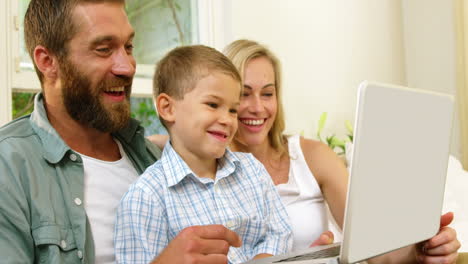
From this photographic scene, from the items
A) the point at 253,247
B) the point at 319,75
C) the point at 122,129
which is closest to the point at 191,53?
the point at 122,129

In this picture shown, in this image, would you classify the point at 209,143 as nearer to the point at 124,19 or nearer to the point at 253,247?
the point at 253,247

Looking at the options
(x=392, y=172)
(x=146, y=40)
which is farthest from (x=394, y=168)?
(x=146, y=40)

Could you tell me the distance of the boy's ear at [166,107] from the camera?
4.52ft

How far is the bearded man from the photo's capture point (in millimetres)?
1148

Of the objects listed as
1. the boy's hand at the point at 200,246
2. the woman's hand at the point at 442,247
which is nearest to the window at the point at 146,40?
the boy's hand at the point at 200,246

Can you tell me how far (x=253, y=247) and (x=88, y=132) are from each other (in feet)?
1.78

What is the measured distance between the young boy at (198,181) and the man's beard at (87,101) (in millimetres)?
123

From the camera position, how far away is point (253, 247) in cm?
137

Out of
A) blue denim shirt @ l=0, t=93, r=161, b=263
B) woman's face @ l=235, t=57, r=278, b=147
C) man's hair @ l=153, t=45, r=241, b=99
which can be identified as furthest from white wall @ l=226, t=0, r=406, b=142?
blue denim shirt @ l=0, t=93, r=161, b=263

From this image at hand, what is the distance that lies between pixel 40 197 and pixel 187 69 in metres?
0.48

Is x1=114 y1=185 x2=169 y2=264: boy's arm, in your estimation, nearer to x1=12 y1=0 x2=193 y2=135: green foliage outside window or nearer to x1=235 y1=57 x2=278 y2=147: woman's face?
x1=235 y1=57 x2=278 y2=147: woman's face

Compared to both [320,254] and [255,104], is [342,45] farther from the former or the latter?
[320,254]

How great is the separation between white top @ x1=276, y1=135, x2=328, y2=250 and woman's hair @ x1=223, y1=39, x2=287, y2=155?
12 cm

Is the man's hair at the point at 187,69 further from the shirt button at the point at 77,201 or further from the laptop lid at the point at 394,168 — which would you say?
the laptop lid at the point at 394,168
